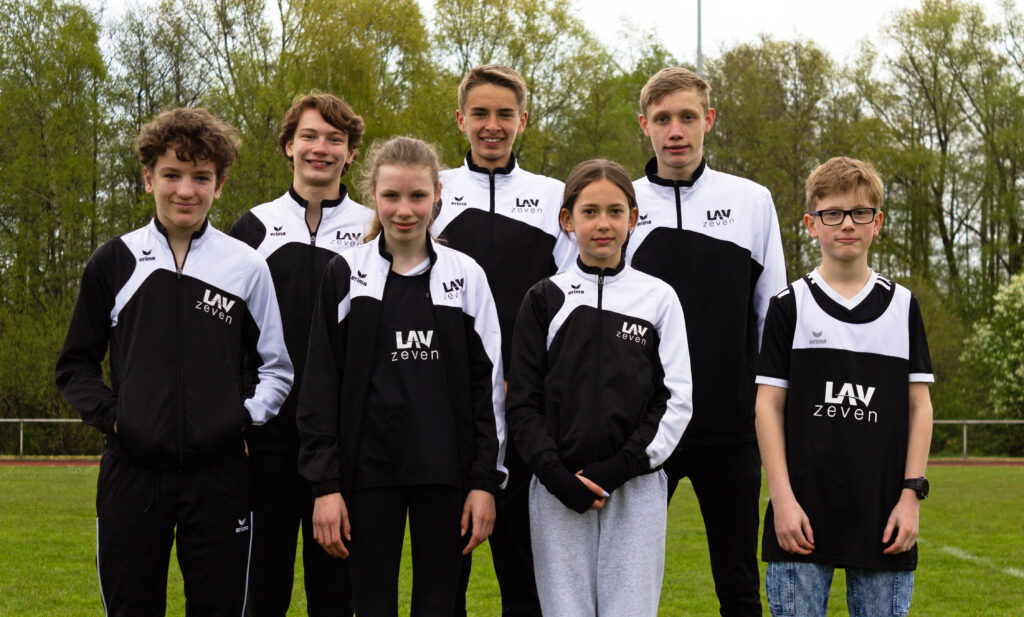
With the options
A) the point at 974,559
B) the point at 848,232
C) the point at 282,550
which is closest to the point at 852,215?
the point at 848,232

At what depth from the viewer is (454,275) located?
3809mm

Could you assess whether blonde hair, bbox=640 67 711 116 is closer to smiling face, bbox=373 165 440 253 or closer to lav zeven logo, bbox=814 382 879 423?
smiling face, bbox=373 165 440 253

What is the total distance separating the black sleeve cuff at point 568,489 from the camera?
3492mm

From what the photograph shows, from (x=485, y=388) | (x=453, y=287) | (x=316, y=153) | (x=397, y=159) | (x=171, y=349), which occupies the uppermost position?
(x=316, y=153)

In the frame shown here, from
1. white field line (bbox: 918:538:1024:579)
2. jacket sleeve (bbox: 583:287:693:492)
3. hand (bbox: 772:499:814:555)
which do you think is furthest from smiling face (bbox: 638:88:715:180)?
Result: white field line (bbox: 918:538:1024:579)

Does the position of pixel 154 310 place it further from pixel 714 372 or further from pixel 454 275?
pixel 714 372

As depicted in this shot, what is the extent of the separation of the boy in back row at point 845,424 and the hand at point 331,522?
1480 millimetres

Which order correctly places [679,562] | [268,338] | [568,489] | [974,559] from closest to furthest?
[568,489], [268,338], [679,562], [974,559]

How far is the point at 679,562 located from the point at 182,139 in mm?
6529

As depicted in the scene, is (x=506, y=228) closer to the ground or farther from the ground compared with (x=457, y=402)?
farther from the ground

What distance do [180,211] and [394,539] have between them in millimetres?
1438

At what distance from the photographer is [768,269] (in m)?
4.36

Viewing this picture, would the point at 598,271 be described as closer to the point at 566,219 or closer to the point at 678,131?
the point at 566,219

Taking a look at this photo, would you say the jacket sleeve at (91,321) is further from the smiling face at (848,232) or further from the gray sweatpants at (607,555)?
the smiling face at (848,232)
